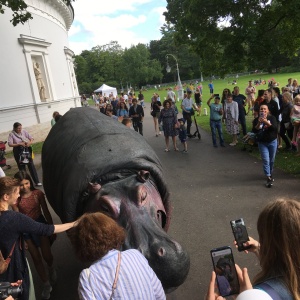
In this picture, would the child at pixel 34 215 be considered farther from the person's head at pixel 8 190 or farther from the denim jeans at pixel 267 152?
the denim jeans at pixel 267 152

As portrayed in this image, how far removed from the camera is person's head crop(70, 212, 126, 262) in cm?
221

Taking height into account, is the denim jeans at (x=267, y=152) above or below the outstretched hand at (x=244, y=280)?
below

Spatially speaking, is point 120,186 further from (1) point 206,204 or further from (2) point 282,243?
(1) point 206,204

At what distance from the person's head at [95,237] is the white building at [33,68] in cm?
1702

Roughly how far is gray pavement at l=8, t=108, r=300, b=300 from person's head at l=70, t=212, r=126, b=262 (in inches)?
91.9

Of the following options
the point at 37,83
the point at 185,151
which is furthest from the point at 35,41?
the point at 185,151

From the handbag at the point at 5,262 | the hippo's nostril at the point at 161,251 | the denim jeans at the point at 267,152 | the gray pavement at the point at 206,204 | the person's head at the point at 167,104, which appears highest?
the person's head at the point at 167,104

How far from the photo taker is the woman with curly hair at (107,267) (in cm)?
210

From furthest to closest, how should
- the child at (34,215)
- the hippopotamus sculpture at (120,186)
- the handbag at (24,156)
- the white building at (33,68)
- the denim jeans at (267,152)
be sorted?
the white building at (33,68) → the handbag at (24,156) → the denim jeans at (267,152) → the child at (34,215) → the hippopotamus sculpture at (120,186)

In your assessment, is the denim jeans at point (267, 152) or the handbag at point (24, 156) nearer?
the denim jeans at point (267, 152)

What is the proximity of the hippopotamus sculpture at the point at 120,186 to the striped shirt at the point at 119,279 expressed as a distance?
51 centimetres

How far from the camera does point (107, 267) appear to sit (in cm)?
215

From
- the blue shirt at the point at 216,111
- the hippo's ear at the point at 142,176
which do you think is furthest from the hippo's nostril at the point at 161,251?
the blue shirt at the point at 216,111

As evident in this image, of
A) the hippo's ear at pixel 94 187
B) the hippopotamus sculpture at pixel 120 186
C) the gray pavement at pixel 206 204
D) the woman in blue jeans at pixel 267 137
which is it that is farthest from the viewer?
the woman in blue jeans at pixel 267 137
